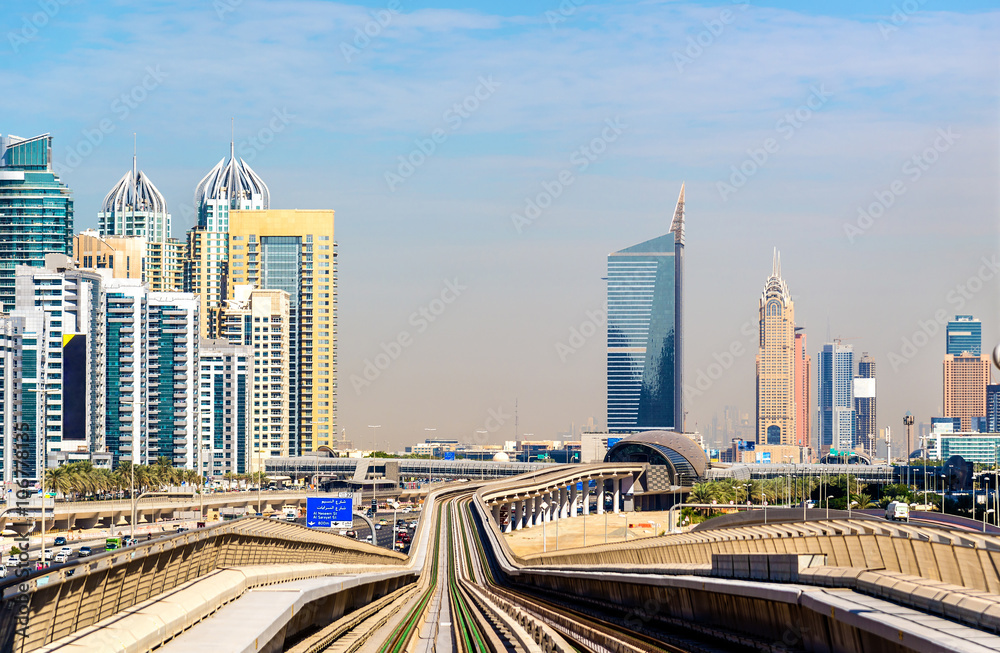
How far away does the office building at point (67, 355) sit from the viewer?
159125 millimetres

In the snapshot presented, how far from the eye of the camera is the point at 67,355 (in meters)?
164

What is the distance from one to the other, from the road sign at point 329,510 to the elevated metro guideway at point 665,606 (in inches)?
1348

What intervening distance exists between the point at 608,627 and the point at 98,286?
6229 inches

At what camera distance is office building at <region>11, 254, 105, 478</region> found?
159125 mm

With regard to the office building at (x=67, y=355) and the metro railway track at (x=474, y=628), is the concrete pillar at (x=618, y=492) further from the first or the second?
the metro railway track at (x=474, y=628)

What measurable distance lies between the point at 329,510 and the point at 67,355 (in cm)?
9723

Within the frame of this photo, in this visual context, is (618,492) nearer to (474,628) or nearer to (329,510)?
(329,510)

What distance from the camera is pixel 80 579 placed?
12922 millimetres

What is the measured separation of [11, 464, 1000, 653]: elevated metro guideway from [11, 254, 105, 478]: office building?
12625 centimetres

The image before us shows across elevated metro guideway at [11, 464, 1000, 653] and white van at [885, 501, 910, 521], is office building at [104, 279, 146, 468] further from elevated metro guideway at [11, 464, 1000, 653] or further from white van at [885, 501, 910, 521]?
elevated metro guideway at [11, 464, 1000, 653]

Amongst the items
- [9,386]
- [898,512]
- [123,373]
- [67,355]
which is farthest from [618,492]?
[898,512]

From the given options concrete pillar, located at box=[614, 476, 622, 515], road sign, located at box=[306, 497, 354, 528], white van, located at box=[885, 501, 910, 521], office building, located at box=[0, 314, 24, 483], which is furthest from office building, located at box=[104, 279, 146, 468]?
white van, located at box=[885, 501, 910, 521]

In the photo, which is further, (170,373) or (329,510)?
(170,373)

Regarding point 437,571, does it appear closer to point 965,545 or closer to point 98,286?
point 965,545
